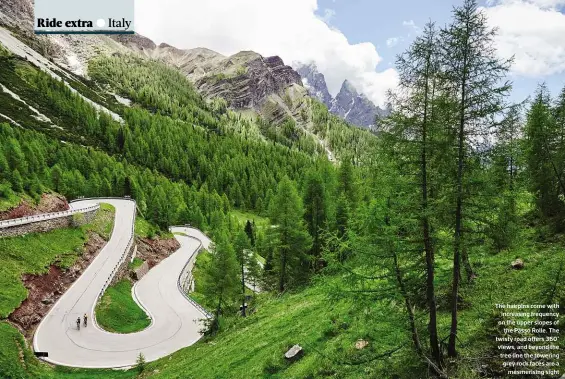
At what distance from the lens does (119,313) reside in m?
43.9

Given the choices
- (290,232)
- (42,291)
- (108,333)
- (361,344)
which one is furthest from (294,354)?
(42,291)

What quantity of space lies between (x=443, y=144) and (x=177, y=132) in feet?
639

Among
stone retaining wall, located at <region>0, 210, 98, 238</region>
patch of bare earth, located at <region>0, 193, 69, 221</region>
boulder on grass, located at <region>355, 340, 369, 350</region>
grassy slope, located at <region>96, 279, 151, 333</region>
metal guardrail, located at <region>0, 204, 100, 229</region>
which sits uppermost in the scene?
patch of bare earth, located at <region>0, 193, 69, 221</region>

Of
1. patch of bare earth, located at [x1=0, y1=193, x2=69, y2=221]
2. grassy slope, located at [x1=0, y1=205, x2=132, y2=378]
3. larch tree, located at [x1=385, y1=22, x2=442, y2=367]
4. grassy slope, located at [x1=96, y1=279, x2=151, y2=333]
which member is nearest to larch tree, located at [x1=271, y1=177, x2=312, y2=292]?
grassy slope, located at [x1=96, y1=279, x2=151, y2=333]

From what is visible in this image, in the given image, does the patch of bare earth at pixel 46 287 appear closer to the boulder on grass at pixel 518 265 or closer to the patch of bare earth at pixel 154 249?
the patch of bare earth at pixel 154 249

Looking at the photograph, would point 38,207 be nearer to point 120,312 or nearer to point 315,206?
point 120,312

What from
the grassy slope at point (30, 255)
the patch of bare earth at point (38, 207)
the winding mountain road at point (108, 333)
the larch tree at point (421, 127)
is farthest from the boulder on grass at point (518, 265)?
the patch of bare earth at point (38, 207)

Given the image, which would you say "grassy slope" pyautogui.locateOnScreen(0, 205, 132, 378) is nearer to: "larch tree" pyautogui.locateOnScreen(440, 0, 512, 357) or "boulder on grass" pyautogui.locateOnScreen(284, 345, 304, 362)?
"boulder on grass" pyautogui.locateOnScreen(284, 345, 304, 362)

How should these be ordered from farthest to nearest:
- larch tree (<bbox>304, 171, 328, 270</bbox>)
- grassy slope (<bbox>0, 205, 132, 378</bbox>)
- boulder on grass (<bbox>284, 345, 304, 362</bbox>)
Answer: larch tree (<bbox>304, 171, 328, 270</bbox>), grassy slope (<bbox>0, 205, 132, 378</bbox>), boulder on grass (<bbox>284, 345, 304, 362</bbox>)

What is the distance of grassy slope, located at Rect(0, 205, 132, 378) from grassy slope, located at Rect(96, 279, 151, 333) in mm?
7526

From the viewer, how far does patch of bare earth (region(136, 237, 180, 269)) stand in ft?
217

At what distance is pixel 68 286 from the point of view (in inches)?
1801

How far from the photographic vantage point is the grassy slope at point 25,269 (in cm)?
2834

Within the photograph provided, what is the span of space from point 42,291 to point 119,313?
8964 millimetres
